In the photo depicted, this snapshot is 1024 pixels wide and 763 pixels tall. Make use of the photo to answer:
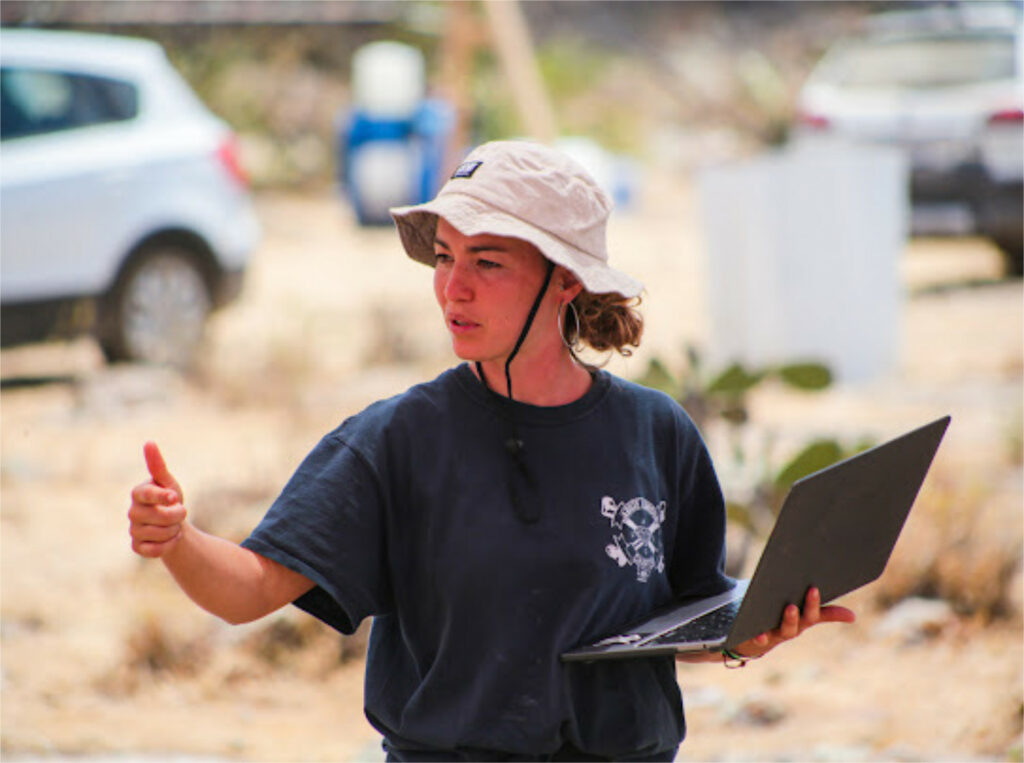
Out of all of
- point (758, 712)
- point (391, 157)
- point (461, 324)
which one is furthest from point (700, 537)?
point (391, 157)

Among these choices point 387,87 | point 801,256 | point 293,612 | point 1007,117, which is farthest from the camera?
point 387,87

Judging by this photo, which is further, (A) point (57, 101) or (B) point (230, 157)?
(B) point (230, 157)

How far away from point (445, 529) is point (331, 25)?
17856mm

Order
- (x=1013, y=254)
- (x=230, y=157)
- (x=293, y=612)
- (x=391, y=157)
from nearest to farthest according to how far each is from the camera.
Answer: (x=293, y=612) → (x=230, y=157) → (x=1013, y=254) → (x=391, y=157)

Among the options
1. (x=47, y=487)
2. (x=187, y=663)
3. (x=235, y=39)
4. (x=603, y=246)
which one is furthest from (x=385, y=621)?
(x=235, y=39)

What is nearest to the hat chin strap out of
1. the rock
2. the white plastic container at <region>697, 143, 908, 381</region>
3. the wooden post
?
the rock

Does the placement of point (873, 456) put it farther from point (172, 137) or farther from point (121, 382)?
point (172, 137)

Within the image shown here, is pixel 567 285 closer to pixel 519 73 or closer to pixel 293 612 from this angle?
pixel 293 612

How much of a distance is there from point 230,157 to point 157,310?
88 centimetres

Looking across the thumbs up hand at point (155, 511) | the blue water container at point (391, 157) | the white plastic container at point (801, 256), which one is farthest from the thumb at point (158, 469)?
the blue water container at point (391, 157)

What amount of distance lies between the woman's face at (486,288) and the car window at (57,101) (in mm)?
4922

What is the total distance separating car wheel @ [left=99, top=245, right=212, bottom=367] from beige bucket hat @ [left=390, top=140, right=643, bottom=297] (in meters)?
5.53

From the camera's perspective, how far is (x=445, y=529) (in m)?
1.89

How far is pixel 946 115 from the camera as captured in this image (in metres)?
9.54
